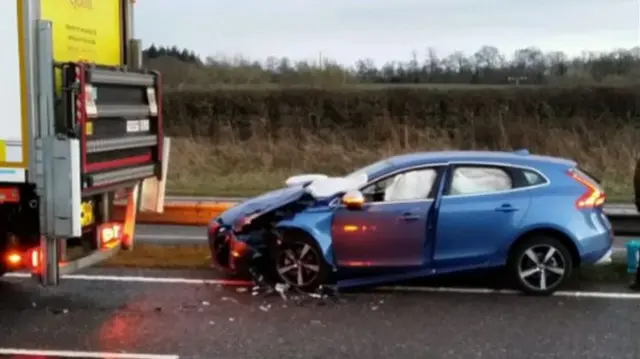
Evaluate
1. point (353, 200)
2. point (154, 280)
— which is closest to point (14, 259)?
point (154, 280)

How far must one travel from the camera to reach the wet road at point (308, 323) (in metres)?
6.90

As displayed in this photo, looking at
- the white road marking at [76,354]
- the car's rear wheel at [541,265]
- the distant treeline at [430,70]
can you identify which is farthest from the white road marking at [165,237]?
the distant treeline at [430,70]

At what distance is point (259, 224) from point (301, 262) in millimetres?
641

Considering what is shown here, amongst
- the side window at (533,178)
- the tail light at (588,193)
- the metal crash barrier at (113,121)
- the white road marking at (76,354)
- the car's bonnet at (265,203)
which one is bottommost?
the white road marking at (76,354)

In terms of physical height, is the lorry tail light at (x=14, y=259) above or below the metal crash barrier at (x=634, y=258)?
above

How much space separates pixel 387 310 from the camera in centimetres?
812

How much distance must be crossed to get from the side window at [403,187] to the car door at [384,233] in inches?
2.0

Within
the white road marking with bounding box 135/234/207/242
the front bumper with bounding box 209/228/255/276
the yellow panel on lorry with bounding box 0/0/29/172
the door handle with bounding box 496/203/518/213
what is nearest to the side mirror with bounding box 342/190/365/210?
the front bumper with bounding box 209/228/255/276

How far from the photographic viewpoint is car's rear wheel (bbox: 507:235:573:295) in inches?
336

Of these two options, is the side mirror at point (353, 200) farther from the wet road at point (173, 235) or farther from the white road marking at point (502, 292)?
the wet road at point (173, 235)

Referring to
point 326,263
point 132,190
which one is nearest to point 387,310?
point 326,263

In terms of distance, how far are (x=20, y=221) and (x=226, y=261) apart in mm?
2570

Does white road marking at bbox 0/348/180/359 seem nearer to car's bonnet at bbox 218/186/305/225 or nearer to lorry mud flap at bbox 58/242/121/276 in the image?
lorry mud flap at bbox 58/242/121/276

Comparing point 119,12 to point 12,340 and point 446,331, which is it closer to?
point 12,340
